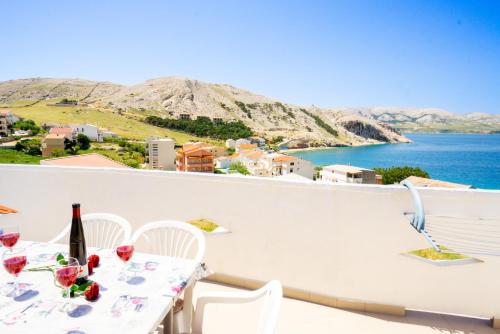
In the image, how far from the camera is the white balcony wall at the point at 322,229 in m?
2.03

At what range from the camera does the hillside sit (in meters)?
108

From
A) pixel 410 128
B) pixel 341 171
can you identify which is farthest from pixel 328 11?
pixel 410 128

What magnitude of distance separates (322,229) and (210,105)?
92290mm

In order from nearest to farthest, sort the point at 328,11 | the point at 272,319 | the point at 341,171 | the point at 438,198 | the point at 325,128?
the point at 272,319
the point at 438,198
the point at 328,11
the point at 341,171
the point at 325,128

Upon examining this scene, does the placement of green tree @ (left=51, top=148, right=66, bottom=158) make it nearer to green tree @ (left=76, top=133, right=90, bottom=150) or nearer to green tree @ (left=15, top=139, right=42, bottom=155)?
green tree @ (left=15, top=139, right=42, bottom=155)

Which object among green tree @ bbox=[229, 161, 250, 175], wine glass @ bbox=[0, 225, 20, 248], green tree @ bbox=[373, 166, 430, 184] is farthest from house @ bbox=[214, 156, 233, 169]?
wine glass @ bbox=[0, 225, 20, 248]

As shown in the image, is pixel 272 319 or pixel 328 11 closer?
pixel 272 319

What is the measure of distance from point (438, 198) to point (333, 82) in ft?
189

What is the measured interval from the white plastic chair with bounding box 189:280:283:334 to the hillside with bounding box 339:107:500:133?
117 m

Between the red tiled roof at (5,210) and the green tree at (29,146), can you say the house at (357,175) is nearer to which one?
the red tiled roof at (5,210)

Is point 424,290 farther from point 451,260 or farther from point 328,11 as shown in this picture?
point 328,11

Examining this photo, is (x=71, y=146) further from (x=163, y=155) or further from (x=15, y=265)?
(x=15, y=265)

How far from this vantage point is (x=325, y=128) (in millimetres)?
96500

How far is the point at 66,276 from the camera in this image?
1002mm
